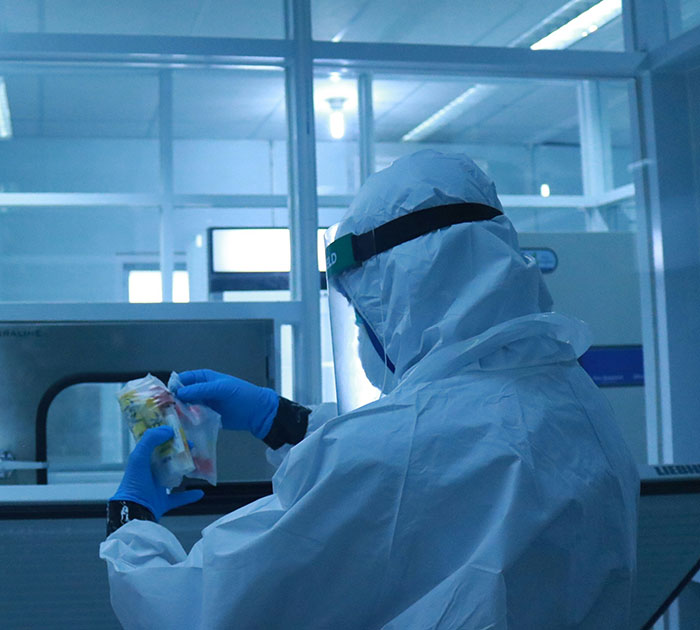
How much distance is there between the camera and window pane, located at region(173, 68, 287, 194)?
3.31m

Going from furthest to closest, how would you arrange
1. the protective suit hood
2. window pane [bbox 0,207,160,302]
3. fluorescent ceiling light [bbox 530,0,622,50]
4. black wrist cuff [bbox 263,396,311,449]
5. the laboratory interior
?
window pane [bbox 0,207,160,302]
fluorescent ceiling light [bbox 530,0,622,50]
black wrist cuff [bbox 263,396,311,449]
the laboratory interior
the protective suit hood

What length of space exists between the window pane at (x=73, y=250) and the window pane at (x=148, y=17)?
2.97 metres

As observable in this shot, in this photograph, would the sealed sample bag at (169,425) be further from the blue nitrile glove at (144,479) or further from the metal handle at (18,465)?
the metal handle at (18,465)

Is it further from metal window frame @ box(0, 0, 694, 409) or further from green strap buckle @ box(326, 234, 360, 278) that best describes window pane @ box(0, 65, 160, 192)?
green strap buckle @ box(326, 234, 360, 278)

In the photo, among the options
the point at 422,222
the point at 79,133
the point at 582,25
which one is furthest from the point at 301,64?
the point at 79,133

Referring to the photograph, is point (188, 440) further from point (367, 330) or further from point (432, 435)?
point (432, 435)

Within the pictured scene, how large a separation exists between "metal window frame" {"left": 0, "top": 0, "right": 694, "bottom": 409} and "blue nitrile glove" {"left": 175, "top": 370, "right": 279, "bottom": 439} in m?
0.47

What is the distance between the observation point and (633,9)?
2.09 metres

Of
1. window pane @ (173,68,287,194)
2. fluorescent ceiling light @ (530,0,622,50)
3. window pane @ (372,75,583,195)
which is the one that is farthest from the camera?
window pane @ (372,75,583,195)

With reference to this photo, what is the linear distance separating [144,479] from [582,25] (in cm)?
184

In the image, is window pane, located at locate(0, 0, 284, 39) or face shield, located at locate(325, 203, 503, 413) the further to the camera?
window pane, located at locate(0, 0, 284, 39)

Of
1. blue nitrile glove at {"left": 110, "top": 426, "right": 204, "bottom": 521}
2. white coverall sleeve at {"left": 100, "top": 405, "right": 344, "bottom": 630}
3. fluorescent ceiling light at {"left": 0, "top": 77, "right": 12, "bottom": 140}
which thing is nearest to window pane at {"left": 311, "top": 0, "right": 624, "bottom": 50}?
blue nitrile glove at {"left": 110, "top": 426, "right": 204, "bottom": 521}

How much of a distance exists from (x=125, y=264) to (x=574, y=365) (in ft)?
14.1

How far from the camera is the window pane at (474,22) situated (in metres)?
2.00
